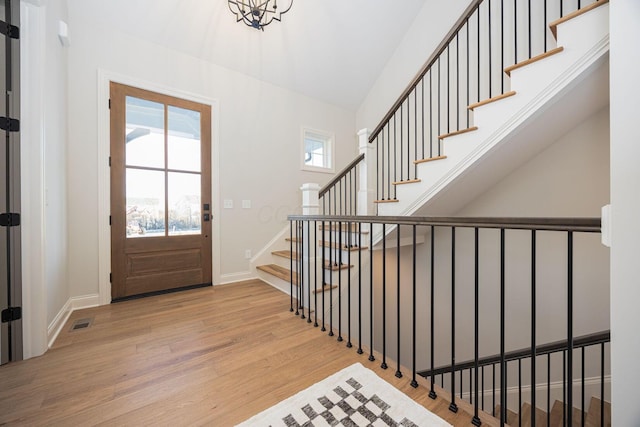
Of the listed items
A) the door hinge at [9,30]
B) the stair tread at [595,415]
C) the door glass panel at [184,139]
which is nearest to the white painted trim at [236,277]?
the door glass panel at [184,139]

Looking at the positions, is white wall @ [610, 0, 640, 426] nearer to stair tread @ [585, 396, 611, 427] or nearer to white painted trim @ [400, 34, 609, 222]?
white painted trim @ [400, 34, 609, 222]

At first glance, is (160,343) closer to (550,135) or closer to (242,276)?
(242,276)

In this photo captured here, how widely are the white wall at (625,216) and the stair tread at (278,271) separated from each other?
2412mm

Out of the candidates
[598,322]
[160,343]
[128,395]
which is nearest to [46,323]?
[160,343]

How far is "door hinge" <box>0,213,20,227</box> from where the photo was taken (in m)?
1.58

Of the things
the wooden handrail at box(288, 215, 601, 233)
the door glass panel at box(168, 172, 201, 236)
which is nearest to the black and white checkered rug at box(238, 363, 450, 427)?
the wooden handrail at box(288, 215, 601, 233)

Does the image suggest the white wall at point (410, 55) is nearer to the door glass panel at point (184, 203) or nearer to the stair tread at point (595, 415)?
the door glass panel at point (184, 203)

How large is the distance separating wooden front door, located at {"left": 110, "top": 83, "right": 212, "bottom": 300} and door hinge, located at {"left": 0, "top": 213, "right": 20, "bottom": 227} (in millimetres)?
1055

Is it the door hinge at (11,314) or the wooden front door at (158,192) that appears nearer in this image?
the door hinge at (11,314)

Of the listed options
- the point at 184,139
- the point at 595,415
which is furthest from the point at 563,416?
the point at 184,139

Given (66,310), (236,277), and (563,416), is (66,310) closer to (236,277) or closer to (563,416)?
(236,277)

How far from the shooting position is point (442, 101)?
360 cm

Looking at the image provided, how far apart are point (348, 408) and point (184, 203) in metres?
2.78

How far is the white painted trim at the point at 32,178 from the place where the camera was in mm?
1651
